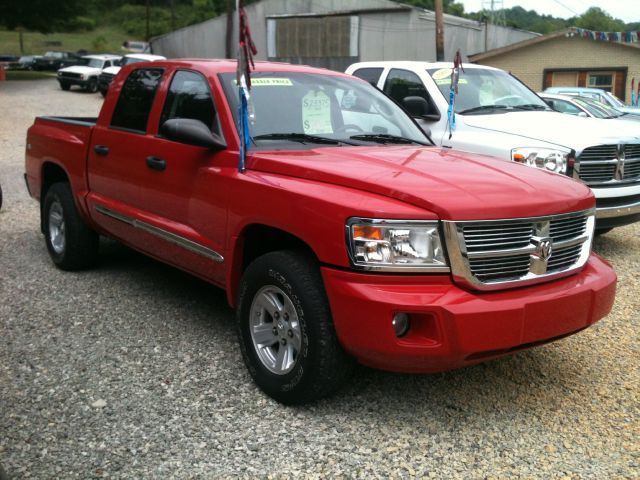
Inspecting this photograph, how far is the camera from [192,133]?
3980 mm

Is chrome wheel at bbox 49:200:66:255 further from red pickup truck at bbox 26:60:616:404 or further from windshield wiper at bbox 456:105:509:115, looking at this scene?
windshield wiper at bbox 456:105:509:115

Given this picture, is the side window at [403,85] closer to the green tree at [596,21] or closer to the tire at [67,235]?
the tire at [67,235]

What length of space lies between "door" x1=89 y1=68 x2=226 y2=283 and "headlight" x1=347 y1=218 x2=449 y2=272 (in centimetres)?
111

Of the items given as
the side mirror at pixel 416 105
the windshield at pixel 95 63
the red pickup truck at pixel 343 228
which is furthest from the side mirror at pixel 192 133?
the windshield at pixel 95 63

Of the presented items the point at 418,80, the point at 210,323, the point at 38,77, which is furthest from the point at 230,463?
the point at 38,77

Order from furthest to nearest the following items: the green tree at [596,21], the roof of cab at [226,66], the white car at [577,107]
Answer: the green tree at [596,21]
the white car at [577,107]
the roof of cab at [226,66]

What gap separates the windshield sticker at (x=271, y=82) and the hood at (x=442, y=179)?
0.66m

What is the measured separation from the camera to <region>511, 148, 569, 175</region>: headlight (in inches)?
245

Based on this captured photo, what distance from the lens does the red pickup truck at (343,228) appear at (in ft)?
10.3

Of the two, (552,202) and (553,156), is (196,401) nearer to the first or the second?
(552,202)

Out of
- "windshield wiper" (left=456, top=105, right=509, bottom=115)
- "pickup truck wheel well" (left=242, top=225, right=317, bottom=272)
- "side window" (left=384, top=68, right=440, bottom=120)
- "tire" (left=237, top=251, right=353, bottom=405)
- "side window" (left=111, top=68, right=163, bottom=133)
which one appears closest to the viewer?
"tire" (left=237, top=251, right=353, bottom=405)

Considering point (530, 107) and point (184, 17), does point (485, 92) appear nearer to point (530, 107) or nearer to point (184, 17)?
point (530, 107)

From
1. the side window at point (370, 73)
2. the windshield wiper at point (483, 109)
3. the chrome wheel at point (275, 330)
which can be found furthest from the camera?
the side window at point (370, 73)

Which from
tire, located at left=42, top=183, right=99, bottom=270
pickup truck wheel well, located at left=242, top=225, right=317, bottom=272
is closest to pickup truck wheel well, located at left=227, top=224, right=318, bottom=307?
pickup truck wheel well, located at left=242, top=225, right=317, bottom=272
